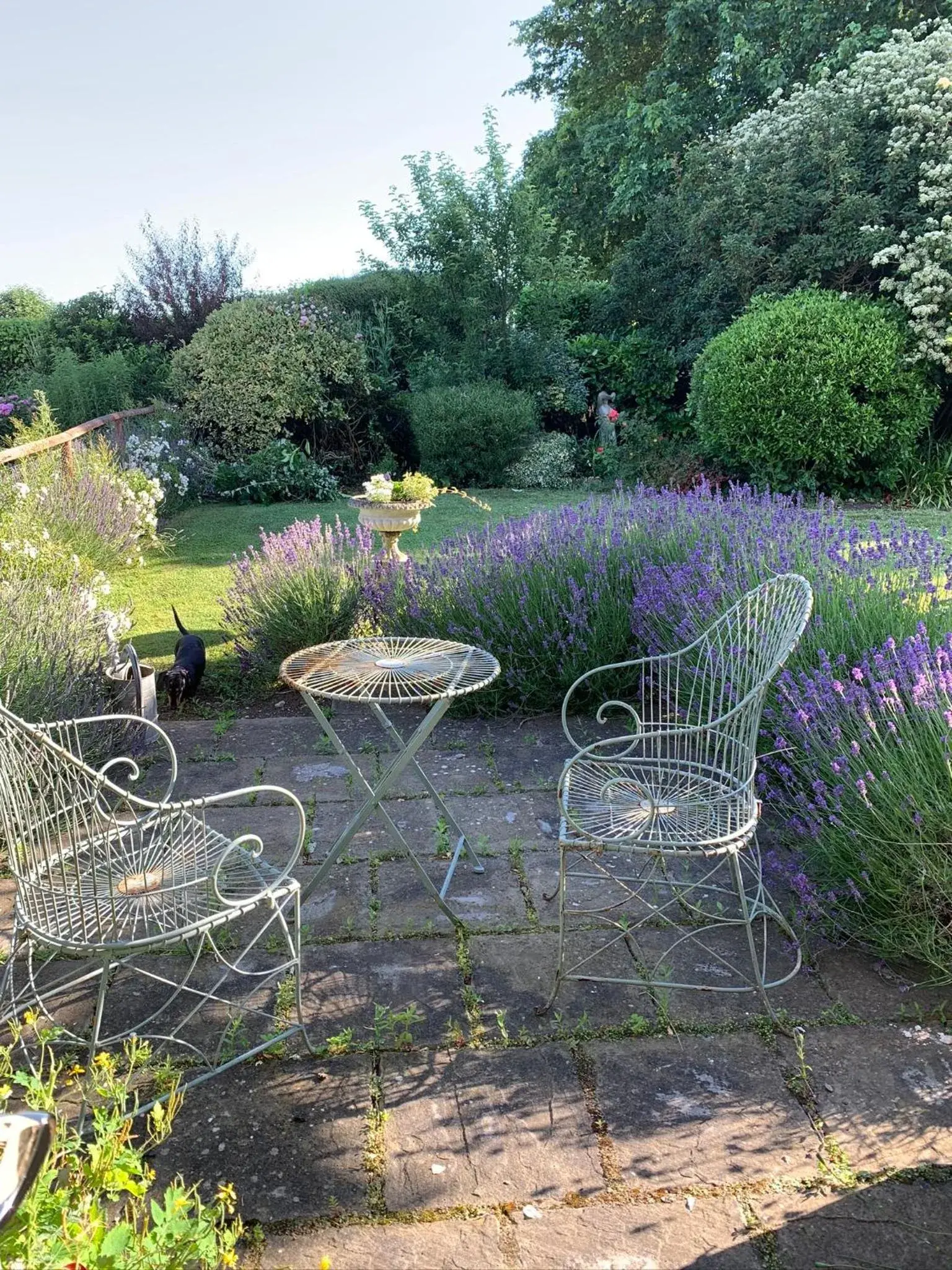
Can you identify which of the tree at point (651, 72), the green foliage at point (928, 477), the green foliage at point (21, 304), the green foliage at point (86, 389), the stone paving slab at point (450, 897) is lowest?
the green foliage at point (928, 477)

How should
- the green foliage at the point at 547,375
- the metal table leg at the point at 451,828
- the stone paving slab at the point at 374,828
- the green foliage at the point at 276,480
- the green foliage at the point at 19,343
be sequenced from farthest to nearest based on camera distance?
1. the green foliage at the point at 19,343
2. the green foliage at the point at 547,375
3. the green foliage at the point at 276,480
4. the stone paving slab at the point at 374,828
5. the metal table leg at the point at 451,828

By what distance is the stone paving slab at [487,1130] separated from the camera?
2045 mm

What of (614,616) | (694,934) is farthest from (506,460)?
(694,934)

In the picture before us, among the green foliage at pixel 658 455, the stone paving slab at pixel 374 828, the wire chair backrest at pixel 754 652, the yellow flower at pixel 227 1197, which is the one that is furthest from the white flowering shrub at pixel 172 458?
the yellow flower at pixel 227 1197

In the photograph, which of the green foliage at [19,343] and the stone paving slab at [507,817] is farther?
the green foliage at [19,343]

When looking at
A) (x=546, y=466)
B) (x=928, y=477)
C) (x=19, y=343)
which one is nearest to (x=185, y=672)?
(x=546, y=466)

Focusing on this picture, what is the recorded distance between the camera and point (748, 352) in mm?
10453

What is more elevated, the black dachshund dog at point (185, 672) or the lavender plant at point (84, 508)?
the lavender plant at point (84, 508)

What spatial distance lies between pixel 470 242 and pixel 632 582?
10926 millimetres

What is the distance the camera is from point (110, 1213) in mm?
1983

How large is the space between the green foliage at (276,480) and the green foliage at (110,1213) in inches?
419

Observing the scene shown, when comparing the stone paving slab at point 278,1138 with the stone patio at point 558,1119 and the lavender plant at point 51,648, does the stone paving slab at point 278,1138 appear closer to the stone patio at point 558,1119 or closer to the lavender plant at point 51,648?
the stone patio at point 558,1119

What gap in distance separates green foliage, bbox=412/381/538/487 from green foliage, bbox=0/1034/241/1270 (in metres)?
11.2

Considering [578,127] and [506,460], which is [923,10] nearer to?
[578,127]
